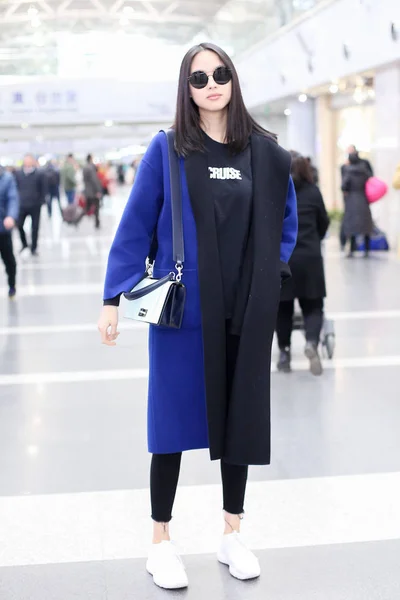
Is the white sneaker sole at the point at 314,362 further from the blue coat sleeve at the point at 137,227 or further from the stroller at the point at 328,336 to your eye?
the blue coat sleeve at the point at 137,227

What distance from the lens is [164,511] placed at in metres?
3.32

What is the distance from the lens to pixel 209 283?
3076 millimetres

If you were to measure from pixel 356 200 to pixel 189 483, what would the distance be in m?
10.5

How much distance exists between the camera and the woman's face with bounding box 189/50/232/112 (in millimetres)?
3092

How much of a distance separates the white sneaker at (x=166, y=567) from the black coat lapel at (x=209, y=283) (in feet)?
1.53

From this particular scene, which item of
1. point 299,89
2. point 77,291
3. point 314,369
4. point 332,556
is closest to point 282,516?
point 332,556

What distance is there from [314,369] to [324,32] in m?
13.5

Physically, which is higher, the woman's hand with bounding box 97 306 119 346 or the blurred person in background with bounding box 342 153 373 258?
the blurred person in background with bounding box 342 153 373 258

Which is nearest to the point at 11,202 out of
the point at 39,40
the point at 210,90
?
the point at 210,90

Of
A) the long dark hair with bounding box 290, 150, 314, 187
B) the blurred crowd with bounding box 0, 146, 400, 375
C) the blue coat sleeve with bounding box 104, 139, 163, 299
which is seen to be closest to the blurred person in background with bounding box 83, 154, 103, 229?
the blurred crowd with bounding box 0, 146, 400, 375

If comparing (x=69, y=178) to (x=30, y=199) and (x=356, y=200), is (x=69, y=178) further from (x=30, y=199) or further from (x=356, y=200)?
(x=356, y=200)

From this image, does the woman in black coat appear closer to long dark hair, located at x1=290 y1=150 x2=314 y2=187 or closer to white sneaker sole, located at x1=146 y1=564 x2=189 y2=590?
long dark hair, located at x1=290 y1=150 x2=314 y2=187

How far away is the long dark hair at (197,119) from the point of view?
3.09m

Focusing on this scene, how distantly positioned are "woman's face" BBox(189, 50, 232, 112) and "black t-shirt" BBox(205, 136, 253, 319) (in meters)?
0.11
